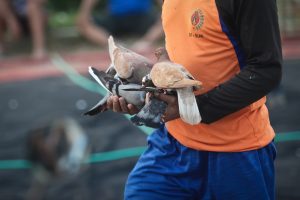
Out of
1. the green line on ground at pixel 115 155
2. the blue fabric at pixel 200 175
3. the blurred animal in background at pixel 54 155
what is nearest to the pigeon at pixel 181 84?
the blue fabric at pixel 200 175

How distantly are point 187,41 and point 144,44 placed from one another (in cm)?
368

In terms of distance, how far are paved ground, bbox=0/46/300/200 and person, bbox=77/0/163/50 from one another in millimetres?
694

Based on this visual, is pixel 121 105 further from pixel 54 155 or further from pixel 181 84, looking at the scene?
pixel 54 155

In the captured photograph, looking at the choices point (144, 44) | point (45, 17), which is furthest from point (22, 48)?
point (144, 44)

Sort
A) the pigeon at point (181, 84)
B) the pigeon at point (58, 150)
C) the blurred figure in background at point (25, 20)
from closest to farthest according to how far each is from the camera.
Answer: the pigeon at point (181, 84)
the pigeon at point (58, 150)
the blurred figure in background at point (25, 20)

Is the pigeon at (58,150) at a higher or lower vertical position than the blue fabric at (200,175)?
lower

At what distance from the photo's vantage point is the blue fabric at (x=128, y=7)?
17.4 feet

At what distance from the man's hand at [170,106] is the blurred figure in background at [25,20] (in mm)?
3864

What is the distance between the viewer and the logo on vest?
4.53ft

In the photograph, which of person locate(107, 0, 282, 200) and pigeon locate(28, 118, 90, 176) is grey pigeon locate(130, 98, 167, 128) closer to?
person locate(107, 0, 282, 200)

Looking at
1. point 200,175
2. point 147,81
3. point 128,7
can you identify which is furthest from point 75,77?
point 147,81

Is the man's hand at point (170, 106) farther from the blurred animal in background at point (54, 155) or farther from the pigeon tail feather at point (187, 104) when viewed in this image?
the blurred animal in background at point (54, 155)

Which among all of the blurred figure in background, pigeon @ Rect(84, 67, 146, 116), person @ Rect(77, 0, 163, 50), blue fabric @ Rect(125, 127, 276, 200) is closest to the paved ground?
the blurred figure in background

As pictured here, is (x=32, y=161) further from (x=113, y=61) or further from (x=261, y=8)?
(x=261, y=8)
